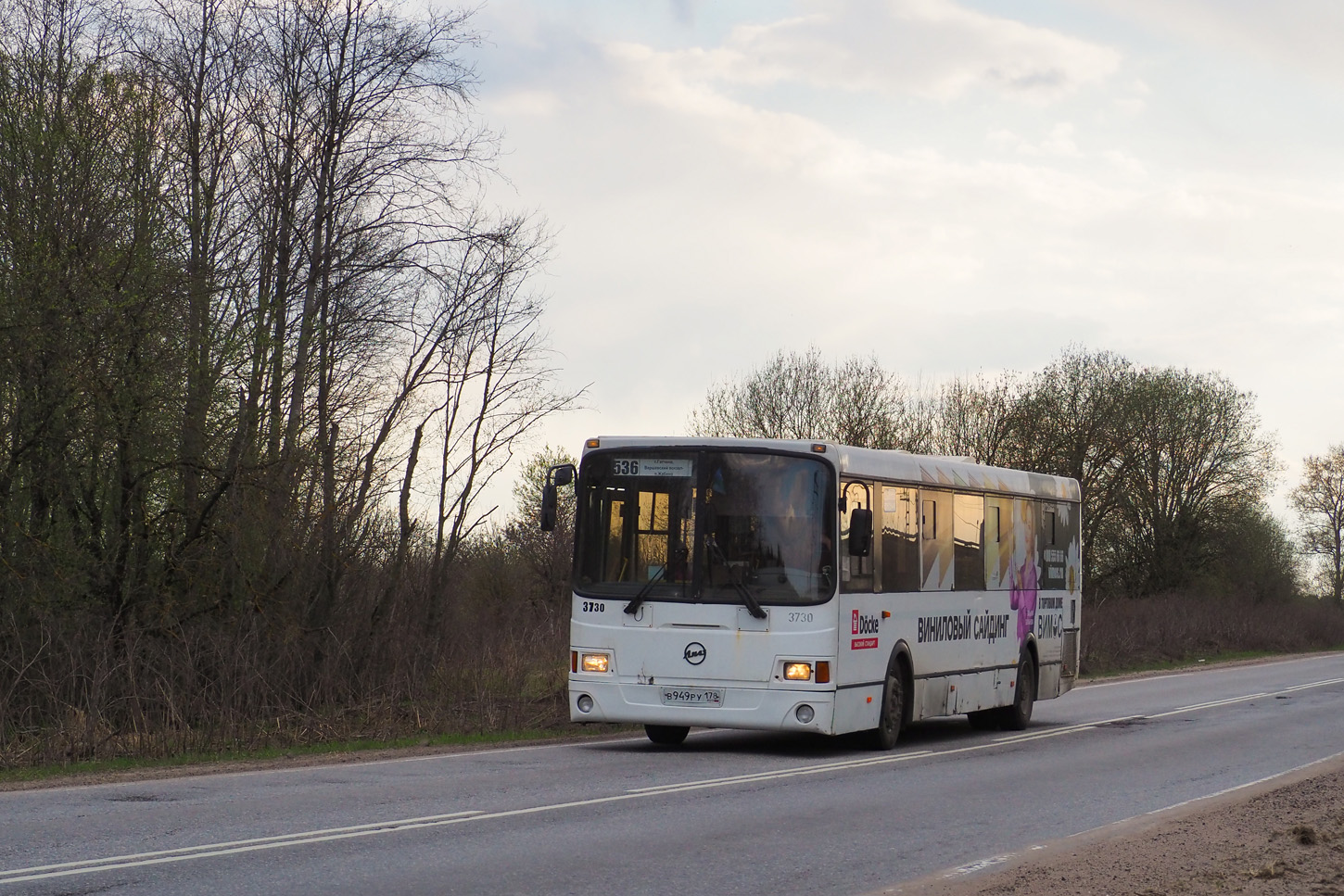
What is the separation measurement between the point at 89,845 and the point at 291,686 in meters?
9.93

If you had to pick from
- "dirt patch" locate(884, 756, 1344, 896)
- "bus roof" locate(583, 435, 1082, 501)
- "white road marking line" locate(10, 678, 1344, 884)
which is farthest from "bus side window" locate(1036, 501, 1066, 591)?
"dirt patch" locate(884, 756, 1344, 896)

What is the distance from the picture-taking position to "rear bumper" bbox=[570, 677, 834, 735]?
14.8 metres

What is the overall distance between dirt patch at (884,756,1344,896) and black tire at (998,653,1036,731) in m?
8.05

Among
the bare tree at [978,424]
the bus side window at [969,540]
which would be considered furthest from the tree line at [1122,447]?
the bus side window at [969,540]

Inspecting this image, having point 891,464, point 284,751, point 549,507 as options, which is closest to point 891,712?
point 891,464

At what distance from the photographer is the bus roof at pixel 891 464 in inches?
604

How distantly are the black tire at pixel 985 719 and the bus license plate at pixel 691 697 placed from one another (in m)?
6.30

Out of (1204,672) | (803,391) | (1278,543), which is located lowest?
(1204,672)

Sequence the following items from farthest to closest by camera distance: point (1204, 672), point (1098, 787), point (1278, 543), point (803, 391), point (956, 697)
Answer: point (1278, 543)
point (803, 391)
point (1204, 672)
point (956, 697)
point (1098, 787)

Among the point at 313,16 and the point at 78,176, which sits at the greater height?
the point at 313,16

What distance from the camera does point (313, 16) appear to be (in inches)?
1004

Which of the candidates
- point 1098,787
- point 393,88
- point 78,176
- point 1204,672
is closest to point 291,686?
point 78,176

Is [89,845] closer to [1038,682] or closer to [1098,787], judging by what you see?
[1098,787]

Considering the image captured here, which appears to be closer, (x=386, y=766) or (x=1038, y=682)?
(x=386, y=766)
